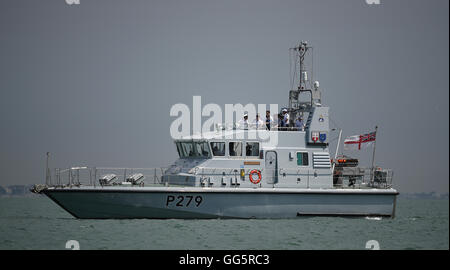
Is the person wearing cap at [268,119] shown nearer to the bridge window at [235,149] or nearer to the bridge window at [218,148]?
the bridge window at [235,149]

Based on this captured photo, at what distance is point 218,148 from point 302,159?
3.07 meters

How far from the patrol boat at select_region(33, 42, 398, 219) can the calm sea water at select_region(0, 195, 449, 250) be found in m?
0.40

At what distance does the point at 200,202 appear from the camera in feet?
66.7

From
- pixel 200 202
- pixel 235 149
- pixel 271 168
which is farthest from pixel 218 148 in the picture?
pixel 200 202

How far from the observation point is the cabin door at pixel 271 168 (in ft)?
71.8

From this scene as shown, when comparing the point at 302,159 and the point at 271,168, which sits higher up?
the point at 302,159

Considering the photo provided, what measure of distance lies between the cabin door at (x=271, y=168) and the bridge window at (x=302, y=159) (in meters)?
0.85

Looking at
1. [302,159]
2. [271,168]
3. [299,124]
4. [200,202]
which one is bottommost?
[200,202]

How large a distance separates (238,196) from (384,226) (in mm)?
5061

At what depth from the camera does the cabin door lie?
71.8 feet

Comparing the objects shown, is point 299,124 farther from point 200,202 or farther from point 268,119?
point 200,202

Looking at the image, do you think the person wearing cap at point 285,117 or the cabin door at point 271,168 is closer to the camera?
the cabin door at point 271,168

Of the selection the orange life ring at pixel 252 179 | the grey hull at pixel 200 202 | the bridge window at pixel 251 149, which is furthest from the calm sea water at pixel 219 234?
the bridge window at pixel 251 149
